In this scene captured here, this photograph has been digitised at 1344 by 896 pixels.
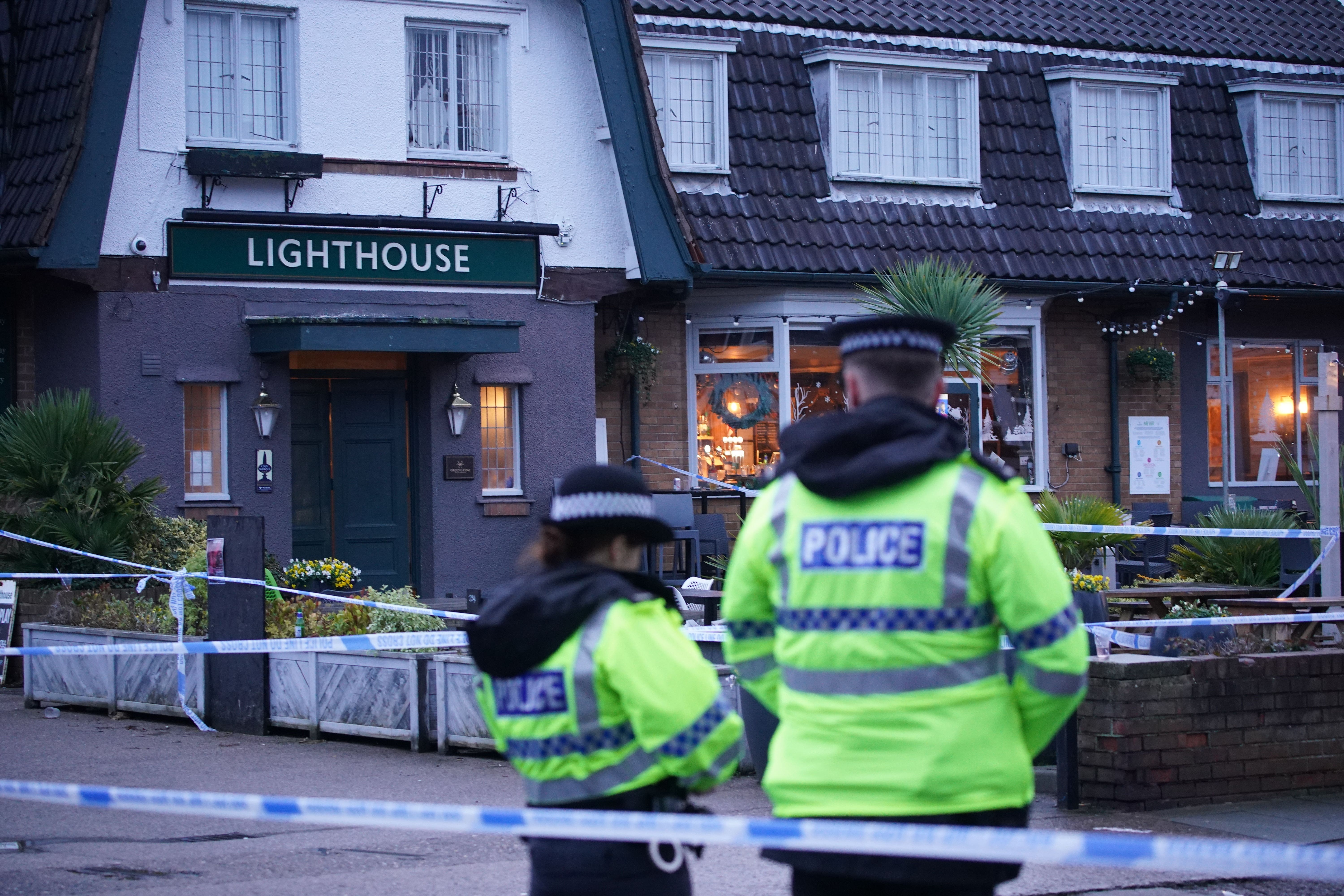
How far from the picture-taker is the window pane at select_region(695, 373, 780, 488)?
18.4 meters

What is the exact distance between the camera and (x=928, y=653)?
3529mm

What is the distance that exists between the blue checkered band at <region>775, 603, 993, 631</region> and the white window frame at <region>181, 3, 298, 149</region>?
43.0 ft

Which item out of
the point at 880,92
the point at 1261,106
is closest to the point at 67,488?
the point at 880,92

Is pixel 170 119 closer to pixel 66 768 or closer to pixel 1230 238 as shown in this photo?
pixel 66 768

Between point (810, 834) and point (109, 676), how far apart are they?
30.7ft

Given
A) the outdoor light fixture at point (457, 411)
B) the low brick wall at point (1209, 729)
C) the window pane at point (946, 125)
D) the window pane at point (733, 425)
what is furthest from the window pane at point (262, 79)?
the low brick wall at point (1209, 729)

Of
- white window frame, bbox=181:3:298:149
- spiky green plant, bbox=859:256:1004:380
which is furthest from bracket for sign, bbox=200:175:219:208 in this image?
spiky green plant, bbox=859:256:1004:380

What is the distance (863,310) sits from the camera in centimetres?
1847

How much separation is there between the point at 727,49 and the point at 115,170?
6729 millimetres

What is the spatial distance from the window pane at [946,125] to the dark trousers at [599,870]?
16124 mm

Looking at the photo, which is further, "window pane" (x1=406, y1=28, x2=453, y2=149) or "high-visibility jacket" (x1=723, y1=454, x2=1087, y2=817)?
"window pane" (x1=406, y1=28, x2=453, y2=149)

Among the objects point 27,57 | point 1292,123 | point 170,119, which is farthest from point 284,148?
point 1292,123

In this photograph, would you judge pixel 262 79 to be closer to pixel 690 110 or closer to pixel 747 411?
pixel 690 110

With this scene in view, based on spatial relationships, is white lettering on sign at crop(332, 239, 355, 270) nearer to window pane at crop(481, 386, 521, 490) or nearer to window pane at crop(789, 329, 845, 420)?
window pane at crop(481, 386, 521, 490)
